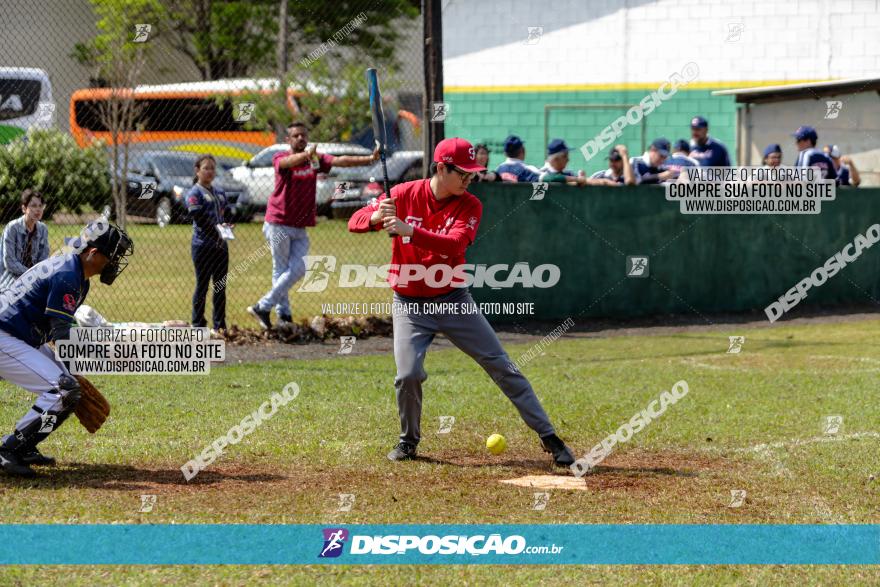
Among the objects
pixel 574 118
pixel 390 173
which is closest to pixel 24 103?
pixel 390 173

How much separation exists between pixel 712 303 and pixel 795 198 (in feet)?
6.03

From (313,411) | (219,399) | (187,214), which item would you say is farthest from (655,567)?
(187,214)

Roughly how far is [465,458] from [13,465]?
9.73ft

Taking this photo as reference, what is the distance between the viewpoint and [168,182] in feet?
82.7

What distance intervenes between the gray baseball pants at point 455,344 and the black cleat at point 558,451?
0.05 metres

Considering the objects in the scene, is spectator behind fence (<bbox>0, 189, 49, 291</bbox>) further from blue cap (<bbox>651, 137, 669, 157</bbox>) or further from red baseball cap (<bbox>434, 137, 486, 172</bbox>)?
blue cap (<bbox>651, 137, 669, 157</bbox>)

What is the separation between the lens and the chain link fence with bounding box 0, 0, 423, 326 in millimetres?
14094

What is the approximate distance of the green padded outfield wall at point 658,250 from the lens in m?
15.0

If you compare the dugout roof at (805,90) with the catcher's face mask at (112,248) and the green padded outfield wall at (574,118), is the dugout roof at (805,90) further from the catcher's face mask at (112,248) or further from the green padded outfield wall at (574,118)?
the catcher's face mask at (112,248)

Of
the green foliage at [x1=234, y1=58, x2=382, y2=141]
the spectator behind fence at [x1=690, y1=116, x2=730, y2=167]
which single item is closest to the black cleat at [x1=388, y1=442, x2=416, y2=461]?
the spectator behind fence at [x1=690, y1=116, x2=730, y2=167]

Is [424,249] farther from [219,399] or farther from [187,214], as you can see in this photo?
[187,214]

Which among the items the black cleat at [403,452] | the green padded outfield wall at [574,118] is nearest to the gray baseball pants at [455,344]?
the black cleat at [403,452]

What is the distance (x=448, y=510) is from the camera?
6.80 m

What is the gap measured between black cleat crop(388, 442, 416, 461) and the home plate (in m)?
0.79
